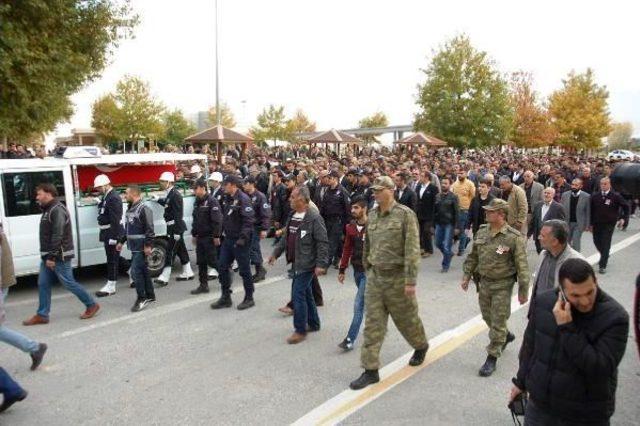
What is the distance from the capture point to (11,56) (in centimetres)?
1128

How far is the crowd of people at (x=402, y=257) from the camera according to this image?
2781 mm

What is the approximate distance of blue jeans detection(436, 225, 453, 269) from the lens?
9750 mm

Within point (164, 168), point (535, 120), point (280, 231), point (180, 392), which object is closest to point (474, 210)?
point (280, 231)

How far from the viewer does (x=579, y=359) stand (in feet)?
8.86

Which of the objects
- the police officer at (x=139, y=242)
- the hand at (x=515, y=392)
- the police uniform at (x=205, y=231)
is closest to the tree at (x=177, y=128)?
the police uniform at (x=205, y=231)

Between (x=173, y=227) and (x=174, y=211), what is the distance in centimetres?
29

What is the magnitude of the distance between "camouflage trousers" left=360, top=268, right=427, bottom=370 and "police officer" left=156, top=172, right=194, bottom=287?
4736 mm

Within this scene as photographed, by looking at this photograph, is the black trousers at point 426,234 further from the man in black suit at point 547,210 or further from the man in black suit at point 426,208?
the man in black suit at point 547,210

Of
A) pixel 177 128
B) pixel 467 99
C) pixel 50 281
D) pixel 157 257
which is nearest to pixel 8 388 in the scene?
pixel 50 281

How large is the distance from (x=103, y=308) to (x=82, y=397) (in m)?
2.87

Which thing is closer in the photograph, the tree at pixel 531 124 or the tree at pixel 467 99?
the tree at pixel 467 99

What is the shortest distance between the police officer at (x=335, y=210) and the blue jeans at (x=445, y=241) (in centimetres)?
175

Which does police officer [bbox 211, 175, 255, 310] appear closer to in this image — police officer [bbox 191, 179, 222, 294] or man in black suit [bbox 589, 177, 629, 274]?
police officer [bbox 191, 179, 222, 294]

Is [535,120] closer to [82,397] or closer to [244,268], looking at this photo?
[244,268]
